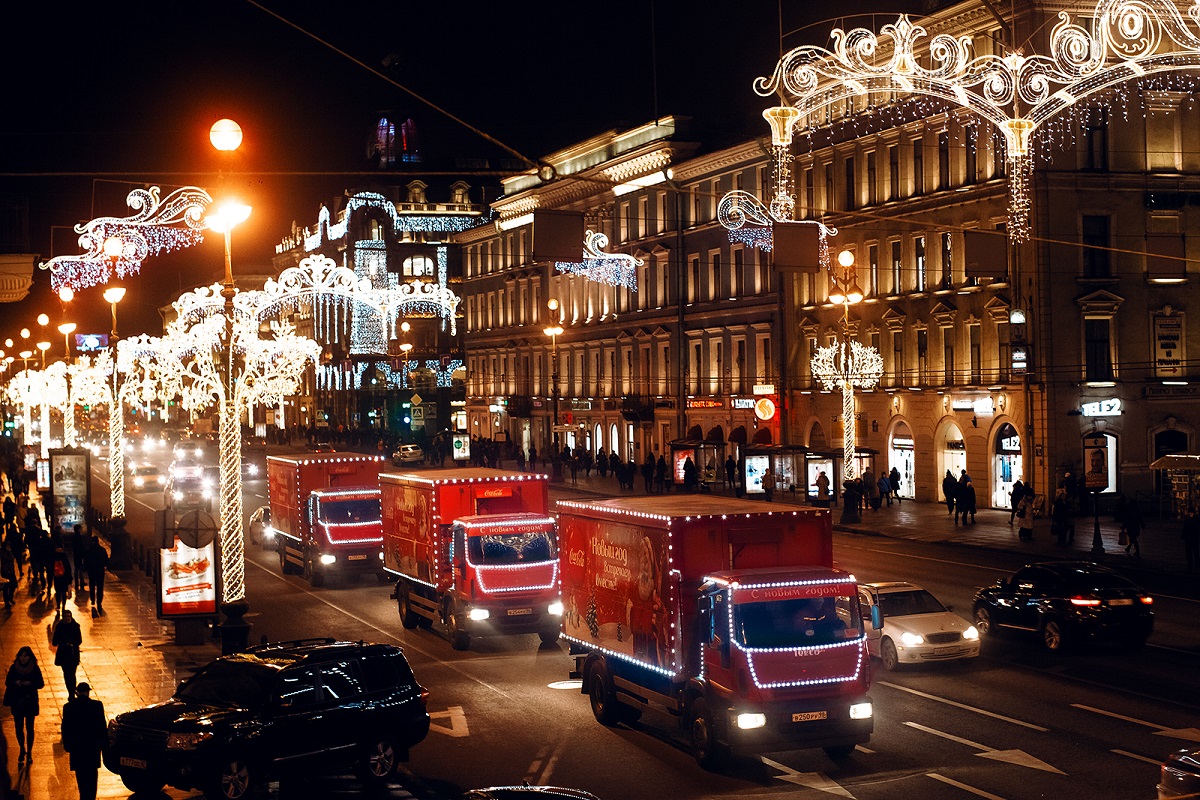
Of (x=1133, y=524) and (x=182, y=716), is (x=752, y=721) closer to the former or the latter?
(x=182, y=716)

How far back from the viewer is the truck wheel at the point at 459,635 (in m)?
24.7

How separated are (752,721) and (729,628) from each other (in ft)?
3.39

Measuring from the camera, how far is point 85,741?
1491 centimetres

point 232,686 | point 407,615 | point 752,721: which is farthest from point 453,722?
point 407,615

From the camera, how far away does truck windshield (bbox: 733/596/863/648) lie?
15.7 metres

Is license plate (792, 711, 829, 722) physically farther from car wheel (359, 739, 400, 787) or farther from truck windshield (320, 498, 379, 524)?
truck windshield (320, 498, 379, 524)

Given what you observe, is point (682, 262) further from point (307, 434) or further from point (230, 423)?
point (307, 434)

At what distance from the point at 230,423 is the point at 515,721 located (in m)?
9.41

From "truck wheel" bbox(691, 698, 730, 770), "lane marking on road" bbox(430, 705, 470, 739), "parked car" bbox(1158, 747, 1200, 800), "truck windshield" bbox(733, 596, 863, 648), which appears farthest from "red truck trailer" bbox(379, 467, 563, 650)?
"parked car" bbox(1158, 747, 1200, 800)

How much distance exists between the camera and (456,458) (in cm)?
A: 7969

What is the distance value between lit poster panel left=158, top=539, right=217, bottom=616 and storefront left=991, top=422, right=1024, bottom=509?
101 feet

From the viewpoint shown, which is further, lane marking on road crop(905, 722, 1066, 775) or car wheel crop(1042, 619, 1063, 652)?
car wheel crop(1042, 619, 1063, 652)

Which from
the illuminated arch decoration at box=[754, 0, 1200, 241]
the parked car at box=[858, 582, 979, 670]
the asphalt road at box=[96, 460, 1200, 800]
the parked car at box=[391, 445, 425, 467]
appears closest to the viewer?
the asphalt road at box=[96, 460, 1200, 800]

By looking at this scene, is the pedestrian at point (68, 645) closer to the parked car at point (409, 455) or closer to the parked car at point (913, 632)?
the parked car at point (913, 632)
